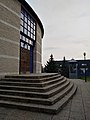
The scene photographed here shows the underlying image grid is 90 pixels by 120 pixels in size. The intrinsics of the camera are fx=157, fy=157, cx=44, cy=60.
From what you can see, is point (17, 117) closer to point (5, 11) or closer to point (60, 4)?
point (5, 11)

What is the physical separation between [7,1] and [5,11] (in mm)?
822

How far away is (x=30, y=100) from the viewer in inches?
246

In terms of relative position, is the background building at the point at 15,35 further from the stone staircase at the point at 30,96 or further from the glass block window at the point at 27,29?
the stone staircase at the point at 30,96

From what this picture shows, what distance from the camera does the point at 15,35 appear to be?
39.5ft

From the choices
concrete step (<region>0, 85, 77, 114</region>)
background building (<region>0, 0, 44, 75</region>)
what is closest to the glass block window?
background building (<region>0, 0, 44, 75</region>)

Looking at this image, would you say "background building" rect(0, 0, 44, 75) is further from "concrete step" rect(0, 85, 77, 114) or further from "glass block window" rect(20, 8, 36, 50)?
"concrete step" rect(0, 85, 77, 114)

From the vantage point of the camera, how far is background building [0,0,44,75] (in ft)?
34.2

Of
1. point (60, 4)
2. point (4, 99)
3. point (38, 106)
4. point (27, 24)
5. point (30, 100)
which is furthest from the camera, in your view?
point (27, 24)

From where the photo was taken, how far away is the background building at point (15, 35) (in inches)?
411

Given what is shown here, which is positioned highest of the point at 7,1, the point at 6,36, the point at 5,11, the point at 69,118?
the point at 7,1

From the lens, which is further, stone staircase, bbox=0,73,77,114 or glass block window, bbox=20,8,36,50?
glass block window, bbox=20,8,36,50

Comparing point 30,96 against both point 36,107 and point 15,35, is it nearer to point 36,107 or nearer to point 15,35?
point 36,107

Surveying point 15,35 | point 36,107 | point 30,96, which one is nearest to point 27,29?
point 15,35

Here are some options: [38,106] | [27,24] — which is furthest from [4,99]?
[27,24]
